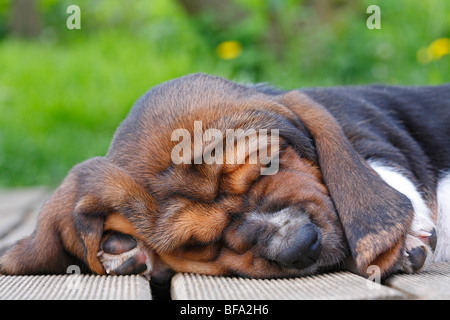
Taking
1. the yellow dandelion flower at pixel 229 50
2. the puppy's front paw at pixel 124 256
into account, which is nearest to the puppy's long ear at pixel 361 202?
the puppy's front paw at pixel 124 256

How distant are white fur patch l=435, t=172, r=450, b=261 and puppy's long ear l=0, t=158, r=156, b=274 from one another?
6.14 feet

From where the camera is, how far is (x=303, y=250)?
283 centimetres

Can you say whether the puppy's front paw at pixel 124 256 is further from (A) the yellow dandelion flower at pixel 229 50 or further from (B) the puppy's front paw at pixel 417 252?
(A) the yellow dandelion flower at pixel 229 50

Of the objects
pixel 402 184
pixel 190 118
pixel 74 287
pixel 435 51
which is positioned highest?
pixel 435 51

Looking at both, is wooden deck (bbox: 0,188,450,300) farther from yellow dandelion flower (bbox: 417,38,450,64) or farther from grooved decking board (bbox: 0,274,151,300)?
yellow dandelion flower (bbox: 417,38,450,64)

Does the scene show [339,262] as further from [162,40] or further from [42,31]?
[42,31]

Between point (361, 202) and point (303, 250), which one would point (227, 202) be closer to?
point (303, 250)

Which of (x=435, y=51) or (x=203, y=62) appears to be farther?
(x=203, y=62)

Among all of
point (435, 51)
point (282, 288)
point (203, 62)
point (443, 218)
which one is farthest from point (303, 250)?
point (203, 62)

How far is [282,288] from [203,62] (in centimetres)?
833

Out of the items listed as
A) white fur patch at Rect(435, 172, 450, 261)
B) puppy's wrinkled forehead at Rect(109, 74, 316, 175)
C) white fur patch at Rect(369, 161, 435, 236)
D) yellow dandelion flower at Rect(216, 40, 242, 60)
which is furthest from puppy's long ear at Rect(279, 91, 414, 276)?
yellow dandelion flower at Rect(216, 40, 242, 60)

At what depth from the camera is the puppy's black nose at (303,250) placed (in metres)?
2.82

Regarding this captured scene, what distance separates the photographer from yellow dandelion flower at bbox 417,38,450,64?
8961 millimetres

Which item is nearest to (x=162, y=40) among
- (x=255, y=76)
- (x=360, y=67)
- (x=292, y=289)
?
(x=255, y=76)
